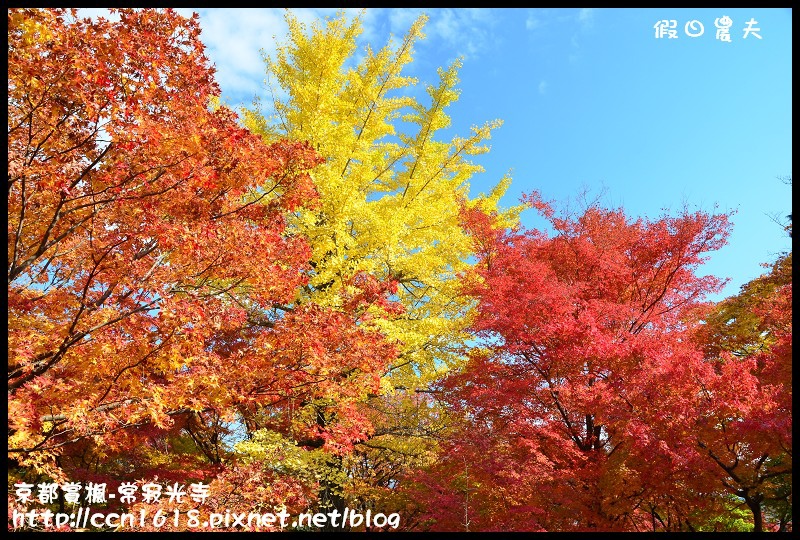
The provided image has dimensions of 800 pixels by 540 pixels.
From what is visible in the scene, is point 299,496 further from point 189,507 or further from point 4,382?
point 4,382

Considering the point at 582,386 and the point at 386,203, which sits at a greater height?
the point at 386,203

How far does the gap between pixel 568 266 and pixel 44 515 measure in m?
8.83

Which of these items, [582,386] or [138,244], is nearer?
[138,244]

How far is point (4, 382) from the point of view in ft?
13.5

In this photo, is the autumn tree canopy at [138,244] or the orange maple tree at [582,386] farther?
the orange maple tree at [582,386]

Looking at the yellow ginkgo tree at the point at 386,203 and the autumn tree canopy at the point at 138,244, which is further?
the yellow ginkgo tree at the point at 386,203

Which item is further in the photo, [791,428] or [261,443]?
[261,443]

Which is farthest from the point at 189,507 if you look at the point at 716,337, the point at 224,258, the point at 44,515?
the point at 716,337

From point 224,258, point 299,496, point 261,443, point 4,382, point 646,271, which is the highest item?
point 646,271

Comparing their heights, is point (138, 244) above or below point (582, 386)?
above

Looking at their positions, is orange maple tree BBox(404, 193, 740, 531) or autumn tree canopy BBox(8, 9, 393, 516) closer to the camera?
autumn tree canopy BBox(8, 9, 393, 516)

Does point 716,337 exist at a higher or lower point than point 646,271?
lower

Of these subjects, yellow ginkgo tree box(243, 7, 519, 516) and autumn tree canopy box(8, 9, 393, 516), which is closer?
autumn tree canopy box(8, 9, 393, 516)

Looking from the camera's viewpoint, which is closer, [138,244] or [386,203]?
[138,244]
